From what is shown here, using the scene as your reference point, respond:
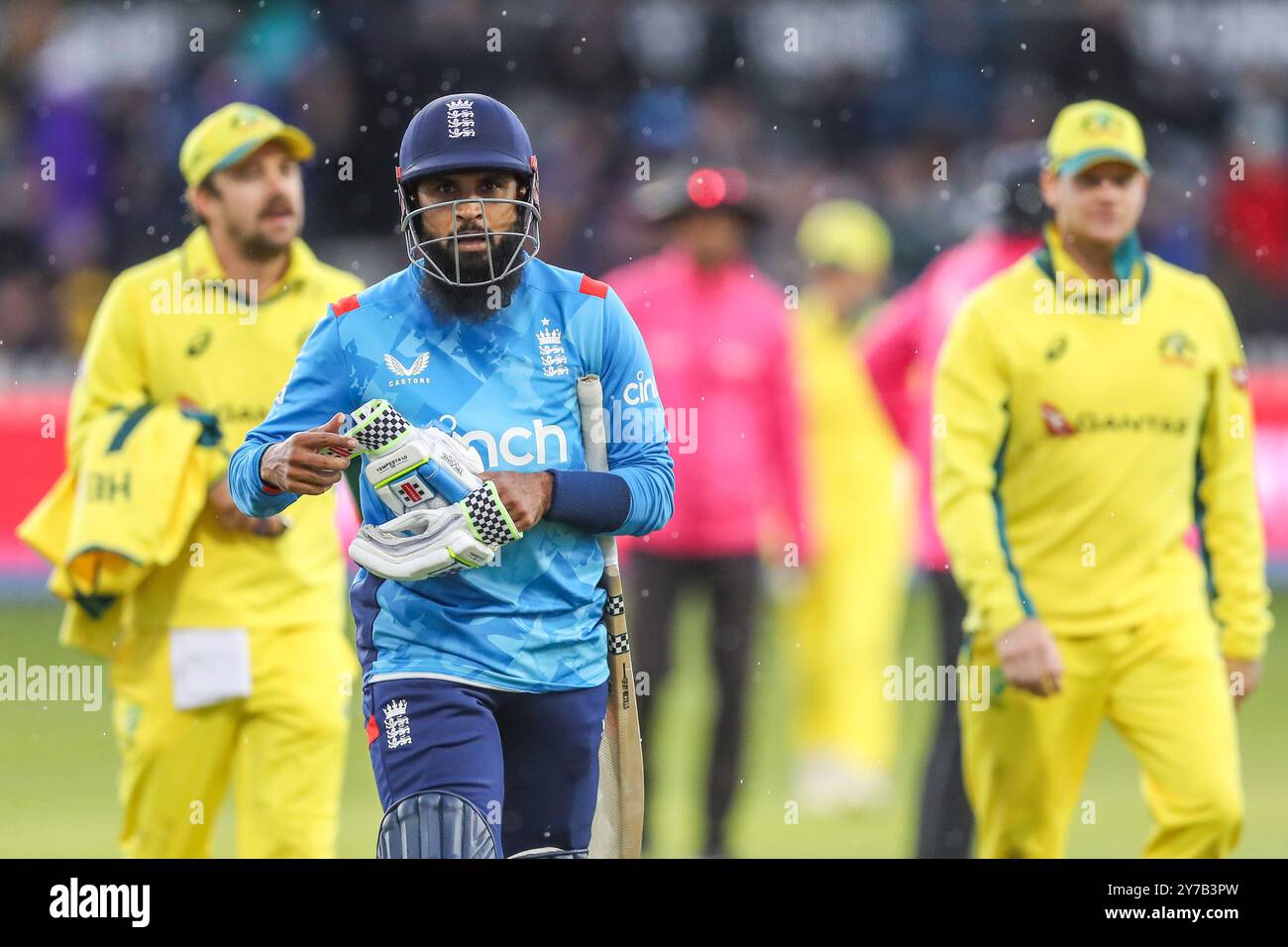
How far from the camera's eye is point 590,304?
4.71 meters

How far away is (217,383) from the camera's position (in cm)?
602

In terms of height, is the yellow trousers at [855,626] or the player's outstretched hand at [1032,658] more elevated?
the yellow trousers at [855,626]

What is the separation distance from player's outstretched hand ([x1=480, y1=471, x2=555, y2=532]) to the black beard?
425 millimetres

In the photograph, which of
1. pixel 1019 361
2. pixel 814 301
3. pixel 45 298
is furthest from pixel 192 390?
pixel 45 298

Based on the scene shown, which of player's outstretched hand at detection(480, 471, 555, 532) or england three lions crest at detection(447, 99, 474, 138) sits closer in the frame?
player's outstretched hand at detection(480, 471, 555, 532)

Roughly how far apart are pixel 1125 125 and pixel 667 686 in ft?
9.07

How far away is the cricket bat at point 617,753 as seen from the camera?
187 inches

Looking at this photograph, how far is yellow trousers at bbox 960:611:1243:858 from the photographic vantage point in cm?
568

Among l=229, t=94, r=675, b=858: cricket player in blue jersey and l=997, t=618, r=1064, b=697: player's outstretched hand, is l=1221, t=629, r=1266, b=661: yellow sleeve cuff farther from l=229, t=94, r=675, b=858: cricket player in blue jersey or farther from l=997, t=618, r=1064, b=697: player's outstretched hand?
l=229, t=94, r=675, b=858: cricket player in blue jersey

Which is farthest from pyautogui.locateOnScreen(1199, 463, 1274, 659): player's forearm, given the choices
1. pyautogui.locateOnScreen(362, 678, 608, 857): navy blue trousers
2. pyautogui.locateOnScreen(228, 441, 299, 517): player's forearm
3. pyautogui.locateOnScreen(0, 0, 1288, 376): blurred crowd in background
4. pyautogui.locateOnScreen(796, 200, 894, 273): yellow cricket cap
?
pyautogui.locateOnScreen(0, 0, 1288, 376): blurred crowd in background
